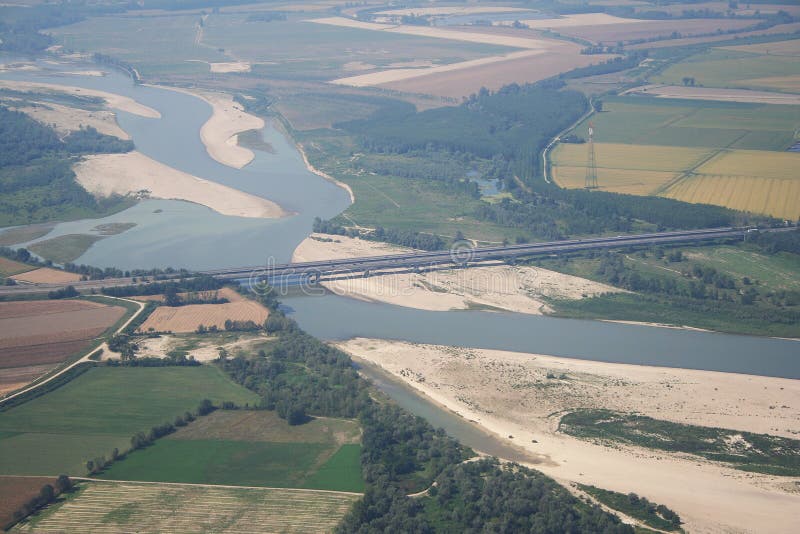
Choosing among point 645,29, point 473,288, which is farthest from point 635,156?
point 645,29

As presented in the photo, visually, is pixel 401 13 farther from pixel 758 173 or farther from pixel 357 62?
pixel 758 173

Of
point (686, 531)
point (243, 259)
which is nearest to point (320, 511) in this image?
point (686, 531)

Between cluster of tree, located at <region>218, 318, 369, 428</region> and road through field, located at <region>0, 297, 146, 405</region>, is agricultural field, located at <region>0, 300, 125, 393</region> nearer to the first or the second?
road through field, located at <region>0, 297, 146, 405</region>

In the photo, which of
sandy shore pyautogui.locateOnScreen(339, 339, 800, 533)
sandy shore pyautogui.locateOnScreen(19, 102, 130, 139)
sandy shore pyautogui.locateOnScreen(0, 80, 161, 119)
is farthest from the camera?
sandy shore pyautogui.locateOnScreen(0, 80, 161, 119)

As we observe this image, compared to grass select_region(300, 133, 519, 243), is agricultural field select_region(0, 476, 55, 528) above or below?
below

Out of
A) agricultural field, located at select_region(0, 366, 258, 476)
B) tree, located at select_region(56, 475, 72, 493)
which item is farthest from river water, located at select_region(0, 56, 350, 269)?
tree, located at select_region(56, 475, 72, 493)

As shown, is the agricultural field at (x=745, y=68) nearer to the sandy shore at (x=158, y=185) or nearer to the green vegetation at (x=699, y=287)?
the green vegetation at (x=699, y=287)
